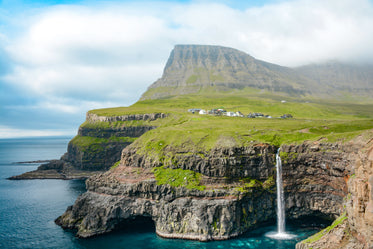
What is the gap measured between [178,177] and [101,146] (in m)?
106

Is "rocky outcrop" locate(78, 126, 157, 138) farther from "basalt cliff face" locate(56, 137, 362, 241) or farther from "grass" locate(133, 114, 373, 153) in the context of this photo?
"basalt cliff face" locate(56, 137, 362, 241)

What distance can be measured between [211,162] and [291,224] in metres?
25.9

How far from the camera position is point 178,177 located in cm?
7562

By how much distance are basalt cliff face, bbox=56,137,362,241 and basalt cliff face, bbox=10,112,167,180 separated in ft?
280

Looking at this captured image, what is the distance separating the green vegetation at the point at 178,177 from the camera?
7319 centimetres


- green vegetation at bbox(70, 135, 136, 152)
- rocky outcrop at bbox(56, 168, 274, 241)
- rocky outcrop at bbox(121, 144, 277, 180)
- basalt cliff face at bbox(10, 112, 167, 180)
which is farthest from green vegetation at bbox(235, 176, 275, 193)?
green vegetation at bbox(70, 135, 136, 152)

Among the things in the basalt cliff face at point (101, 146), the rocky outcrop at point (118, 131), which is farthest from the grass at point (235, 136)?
the basalt cliff face at point (101, 146)

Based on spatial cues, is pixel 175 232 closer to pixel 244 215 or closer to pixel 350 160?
pixel 244 215

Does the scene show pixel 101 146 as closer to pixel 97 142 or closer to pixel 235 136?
pixel 97 142

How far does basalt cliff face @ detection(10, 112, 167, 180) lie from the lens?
165 meters

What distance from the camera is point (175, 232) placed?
6894 cm

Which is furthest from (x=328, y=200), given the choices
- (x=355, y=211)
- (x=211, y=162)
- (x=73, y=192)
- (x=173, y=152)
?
(x=73, y=192)

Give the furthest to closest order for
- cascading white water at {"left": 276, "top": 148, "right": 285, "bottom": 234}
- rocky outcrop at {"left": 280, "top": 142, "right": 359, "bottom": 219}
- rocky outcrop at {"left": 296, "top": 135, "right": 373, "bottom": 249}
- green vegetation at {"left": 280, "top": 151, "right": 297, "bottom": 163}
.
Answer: green vegetation at {"left": 280, "top": 151, "right": 297, "bottom": 163} → cascading white water at {"left": 276, "top": 148, "right": 285, "bottom": 234} → rocky outcrop at {"left": 280, "top": 142, "right": 359, "bottom": 219} → rocky outcrop at {"left": 296, "top": 135, "right": 373, "bottom": 249}

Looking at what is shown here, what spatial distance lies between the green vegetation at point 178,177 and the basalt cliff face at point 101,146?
276 feet
